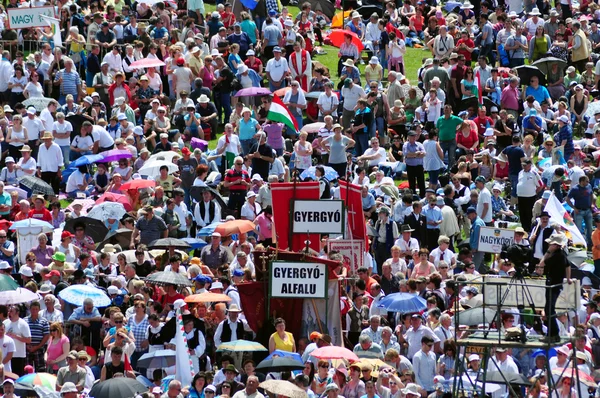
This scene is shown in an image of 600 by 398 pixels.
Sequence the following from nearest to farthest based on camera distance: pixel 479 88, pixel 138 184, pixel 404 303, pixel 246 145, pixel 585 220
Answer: pixel 404 303 → pixel 138 184 → pixel 585 220 → pixel 246 145 → pixel 479 88

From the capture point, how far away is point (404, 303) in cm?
2466

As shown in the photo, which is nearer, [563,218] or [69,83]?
[563,218]

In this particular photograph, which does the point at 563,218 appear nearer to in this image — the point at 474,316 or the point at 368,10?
the point at 474,316

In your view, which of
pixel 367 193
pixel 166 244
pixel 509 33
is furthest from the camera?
pixel 509 33

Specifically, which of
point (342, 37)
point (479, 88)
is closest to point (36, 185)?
point (479, 88)

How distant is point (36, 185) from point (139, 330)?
22.3 ft

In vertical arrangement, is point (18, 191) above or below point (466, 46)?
below

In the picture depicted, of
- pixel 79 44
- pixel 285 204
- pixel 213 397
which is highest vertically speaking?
pixel 79 44

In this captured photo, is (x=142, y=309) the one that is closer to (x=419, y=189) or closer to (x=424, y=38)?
(x=419, y=189)

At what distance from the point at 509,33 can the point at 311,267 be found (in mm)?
17326

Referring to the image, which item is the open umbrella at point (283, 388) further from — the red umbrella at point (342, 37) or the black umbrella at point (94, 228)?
the red umbrella at point (342, 37)

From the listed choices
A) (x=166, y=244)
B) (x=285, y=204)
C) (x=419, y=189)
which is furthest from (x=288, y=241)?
(x=419, y=189)

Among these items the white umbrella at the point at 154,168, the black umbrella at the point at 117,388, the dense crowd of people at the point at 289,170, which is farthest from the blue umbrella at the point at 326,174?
the black umbrella at the point at 117,388

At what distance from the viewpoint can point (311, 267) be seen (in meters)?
23.4
